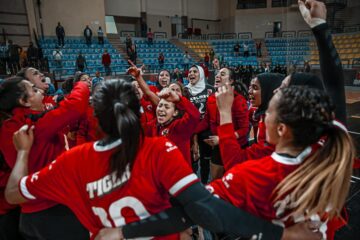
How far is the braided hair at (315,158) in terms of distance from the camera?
101cm

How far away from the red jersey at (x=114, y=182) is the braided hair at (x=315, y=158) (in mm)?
393

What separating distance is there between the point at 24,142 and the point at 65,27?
1613cm

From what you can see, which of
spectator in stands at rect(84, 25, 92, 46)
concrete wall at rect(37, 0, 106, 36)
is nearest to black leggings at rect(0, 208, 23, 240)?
spectator in stands at rect(84, 25, 92, 46)

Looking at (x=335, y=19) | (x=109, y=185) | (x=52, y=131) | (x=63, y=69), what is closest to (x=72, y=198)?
(x=109, y=185)

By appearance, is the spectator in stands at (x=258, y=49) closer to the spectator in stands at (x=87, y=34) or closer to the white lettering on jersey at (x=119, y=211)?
the spectator in stands at (x=87, y=34)

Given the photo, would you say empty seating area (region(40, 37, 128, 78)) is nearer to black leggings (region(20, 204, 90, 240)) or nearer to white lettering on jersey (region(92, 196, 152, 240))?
black leggings (region(20, 204, 90, 240))

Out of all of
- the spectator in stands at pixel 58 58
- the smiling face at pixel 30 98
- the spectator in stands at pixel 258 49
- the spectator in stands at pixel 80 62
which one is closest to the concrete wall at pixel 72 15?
the spectator in stands at pixel 58 58

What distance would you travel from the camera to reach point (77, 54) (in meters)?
14.5

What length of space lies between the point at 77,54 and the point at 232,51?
1104cm

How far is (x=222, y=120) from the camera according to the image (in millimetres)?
1365

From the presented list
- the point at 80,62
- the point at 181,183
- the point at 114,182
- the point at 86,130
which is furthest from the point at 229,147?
the point at 80,62

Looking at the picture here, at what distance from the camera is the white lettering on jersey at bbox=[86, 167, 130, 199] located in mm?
1042

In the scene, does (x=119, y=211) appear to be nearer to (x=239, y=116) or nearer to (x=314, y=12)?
(x=314, y=12)

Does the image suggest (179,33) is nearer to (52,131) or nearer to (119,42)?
(119,42)
